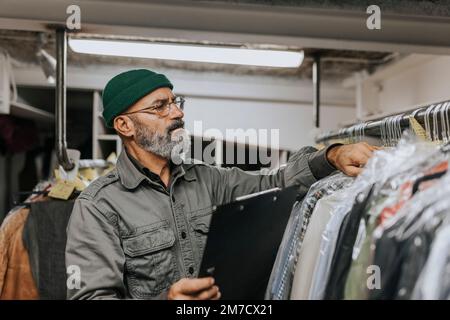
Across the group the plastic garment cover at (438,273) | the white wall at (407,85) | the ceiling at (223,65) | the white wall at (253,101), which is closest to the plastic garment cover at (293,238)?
the plastic garment cover at (438,273)

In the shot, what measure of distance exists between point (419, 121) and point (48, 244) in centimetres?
168

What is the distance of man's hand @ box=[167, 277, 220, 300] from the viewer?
1000 millimetres

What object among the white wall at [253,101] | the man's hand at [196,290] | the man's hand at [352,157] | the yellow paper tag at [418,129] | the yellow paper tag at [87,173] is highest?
the white wall at [253,101]

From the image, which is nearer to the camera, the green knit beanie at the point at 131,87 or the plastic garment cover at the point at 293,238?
the plastic garment cover at the point at 293,238

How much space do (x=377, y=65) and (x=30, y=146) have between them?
2941 mm

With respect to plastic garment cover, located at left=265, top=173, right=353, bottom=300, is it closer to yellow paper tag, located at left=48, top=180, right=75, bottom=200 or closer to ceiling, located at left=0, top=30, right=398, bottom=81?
yellow paper tag, located at left=48, top=180, right=75, bottom=200

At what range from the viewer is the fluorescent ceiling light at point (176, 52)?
2.51 m

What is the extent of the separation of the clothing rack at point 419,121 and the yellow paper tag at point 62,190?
1.30 m

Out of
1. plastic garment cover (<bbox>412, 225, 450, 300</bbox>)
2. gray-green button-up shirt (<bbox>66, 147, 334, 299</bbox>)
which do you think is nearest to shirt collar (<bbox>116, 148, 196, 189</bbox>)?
gray-green button-up shirt (<bbox>66, 147, 334, 299</bbox>)

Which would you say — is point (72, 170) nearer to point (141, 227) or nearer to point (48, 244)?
point (48, 244)

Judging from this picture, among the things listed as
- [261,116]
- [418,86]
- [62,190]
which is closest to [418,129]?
[62,190]

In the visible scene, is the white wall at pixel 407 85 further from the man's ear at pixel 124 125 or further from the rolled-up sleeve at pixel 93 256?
the rolled-up sleeve at pixel 93 256

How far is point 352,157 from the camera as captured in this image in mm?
1228

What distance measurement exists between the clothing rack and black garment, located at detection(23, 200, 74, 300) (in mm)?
1365
